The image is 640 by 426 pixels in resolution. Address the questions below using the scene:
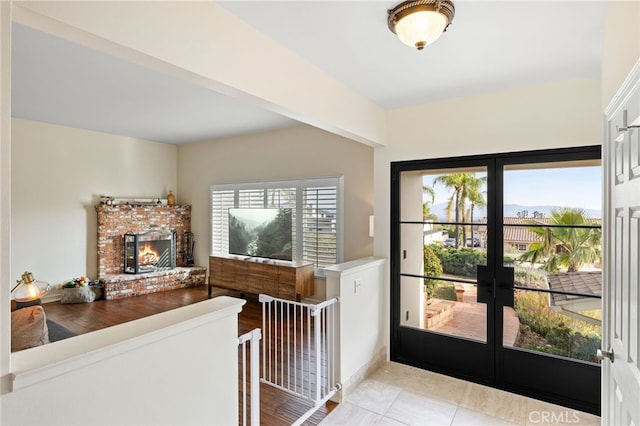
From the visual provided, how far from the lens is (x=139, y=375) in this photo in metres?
1.36

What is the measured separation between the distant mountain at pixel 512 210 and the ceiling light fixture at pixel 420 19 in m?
1.78

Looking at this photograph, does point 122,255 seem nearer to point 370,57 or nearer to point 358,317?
point 358,317

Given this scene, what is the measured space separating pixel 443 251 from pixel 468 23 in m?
2.05

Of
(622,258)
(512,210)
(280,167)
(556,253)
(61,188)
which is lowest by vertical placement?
(556,253)

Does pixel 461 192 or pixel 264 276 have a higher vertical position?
pixel 461 192

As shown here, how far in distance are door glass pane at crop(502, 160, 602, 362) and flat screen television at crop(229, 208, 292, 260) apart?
3251 mm

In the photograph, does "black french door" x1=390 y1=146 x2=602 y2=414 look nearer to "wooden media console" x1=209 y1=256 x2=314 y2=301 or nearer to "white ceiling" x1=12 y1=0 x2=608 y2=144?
"white ceiling" x1=12 y1=0 x2=608 y2=144

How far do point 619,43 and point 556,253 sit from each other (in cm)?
180

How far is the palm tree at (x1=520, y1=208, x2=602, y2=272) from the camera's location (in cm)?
264

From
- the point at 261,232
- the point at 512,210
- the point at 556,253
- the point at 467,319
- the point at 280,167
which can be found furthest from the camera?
the point at 261,232

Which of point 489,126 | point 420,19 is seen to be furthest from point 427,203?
point 420,19

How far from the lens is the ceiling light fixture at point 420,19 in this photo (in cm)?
175

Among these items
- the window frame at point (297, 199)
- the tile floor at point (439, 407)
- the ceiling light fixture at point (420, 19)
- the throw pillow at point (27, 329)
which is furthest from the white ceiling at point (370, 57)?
the tile floor at point (439, 407)

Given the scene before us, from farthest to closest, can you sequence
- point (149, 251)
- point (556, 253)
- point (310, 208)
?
1. point (149, 251)
2. point (310, 208)
3. point (556, 253)
